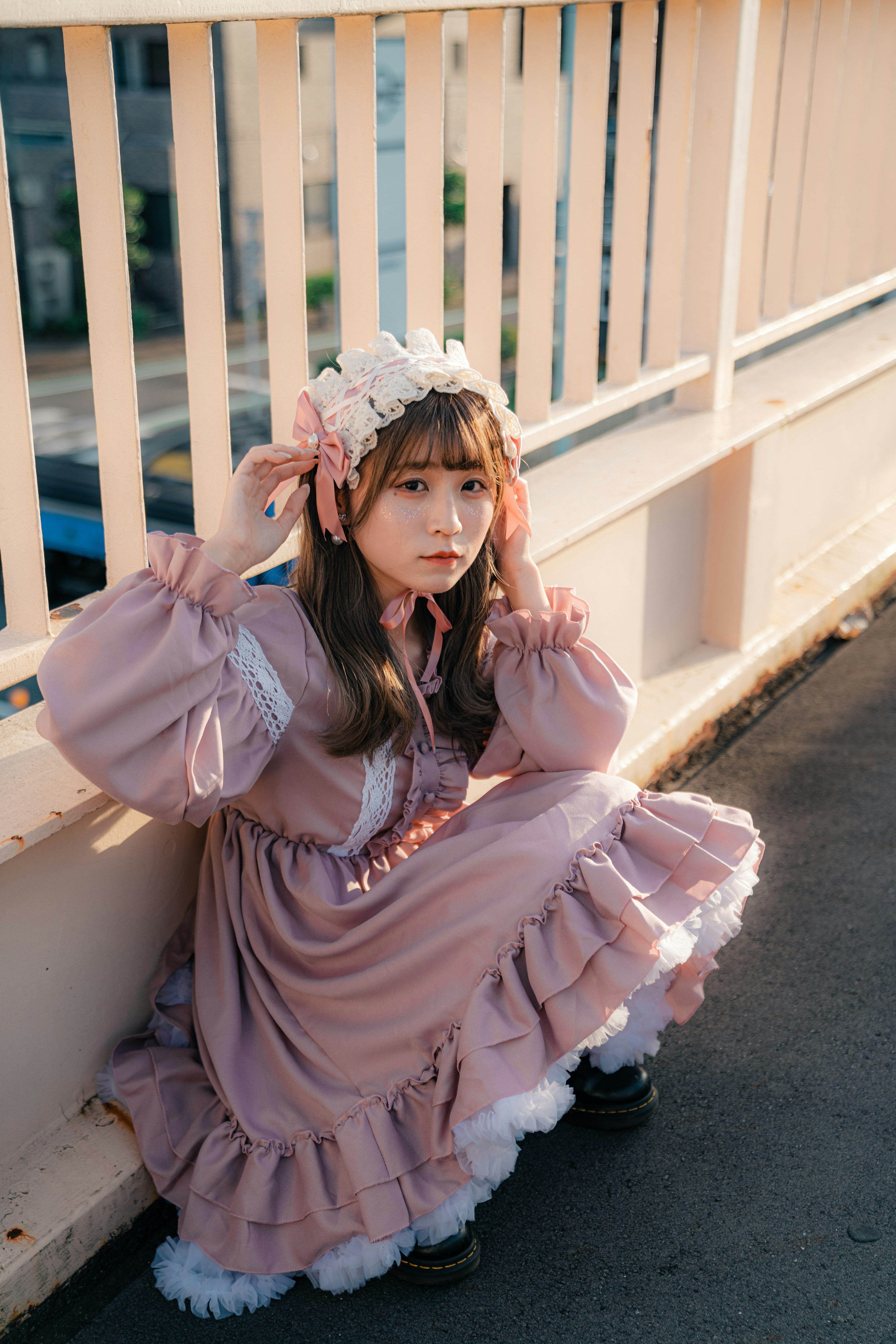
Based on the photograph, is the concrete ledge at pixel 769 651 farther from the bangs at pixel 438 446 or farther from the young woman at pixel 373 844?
the bangs at pixel 438 446

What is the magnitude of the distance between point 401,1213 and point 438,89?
191 centimetres

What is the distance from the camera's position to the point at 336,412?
1724mm

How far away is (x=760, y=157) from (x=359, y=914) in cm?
281

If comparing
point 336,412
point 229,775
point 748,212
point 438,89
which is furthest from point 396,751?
point 748,212

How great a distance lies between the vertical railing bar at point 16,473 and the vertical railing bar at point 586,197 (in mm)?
1462

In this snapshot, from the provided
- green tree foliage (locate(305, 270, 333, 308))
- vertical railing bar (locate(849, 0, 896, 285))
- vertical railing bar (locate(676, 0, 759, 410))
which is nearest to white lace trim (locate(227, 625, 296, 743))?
vertical railing bar (locate(676, 0, 759, 410))

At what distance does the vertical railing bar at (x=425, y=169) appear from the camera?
2.19 metres

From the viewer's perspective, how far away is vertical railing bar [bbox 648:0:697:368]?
3.04 metres

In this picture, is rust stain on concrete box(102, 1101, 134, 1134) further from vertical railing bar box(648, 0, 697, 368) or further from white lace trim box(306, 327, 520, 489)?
vertical railing bar box(648, 0, 697, 368)

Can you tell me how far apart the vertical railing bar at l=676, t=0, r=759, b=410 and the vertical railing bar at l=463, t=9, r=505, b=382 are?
944mm

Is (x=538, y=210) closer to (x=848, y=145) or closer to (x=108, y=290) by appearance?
(x=108, y=290)

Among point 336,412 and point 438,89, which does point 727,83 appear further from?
point 336,412

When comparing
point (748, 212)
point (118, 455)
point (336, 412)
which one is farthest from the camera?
point (748, 212)

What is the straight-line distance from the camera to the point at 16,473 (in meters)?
1.70
